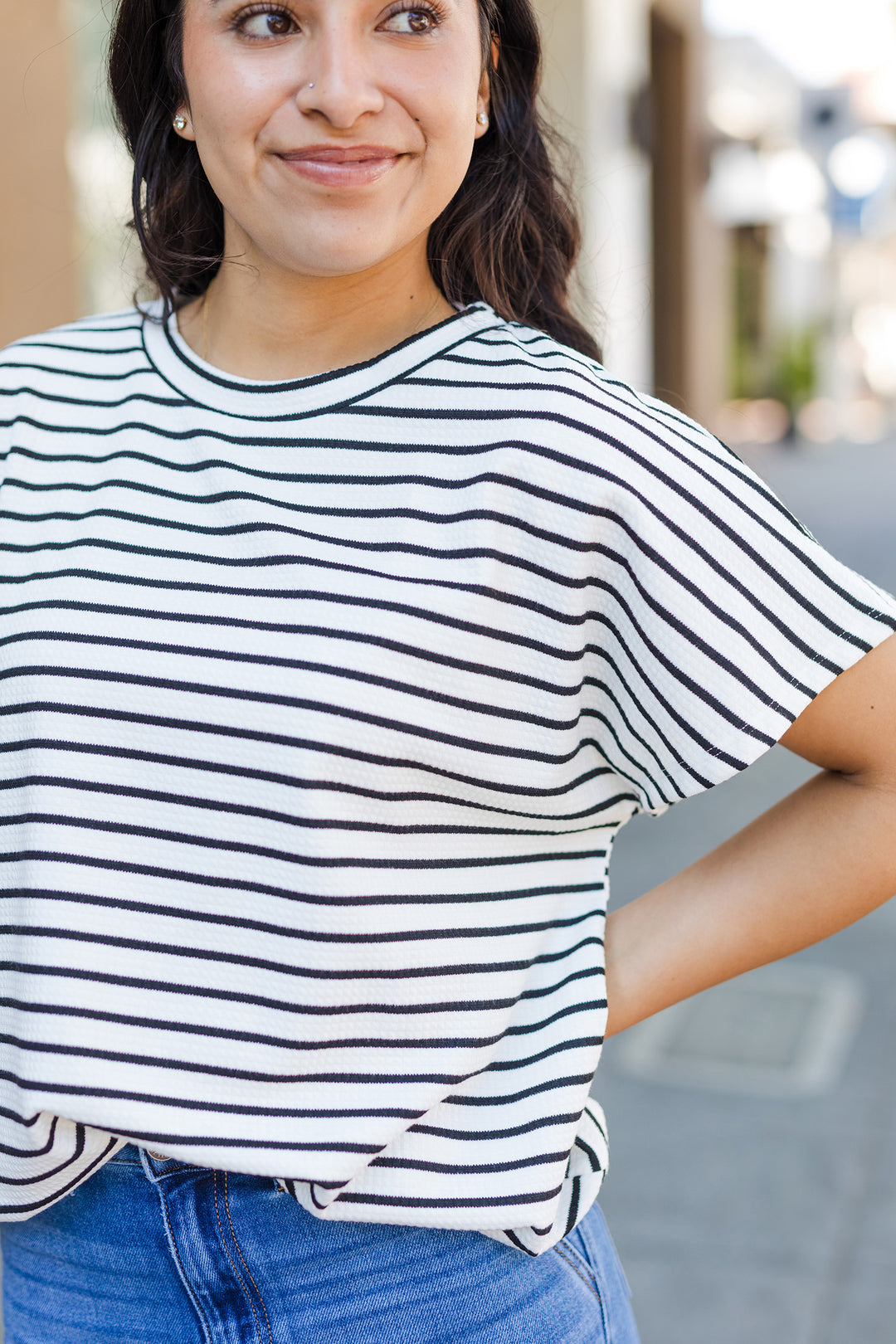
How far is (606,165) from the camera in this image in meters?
9.80

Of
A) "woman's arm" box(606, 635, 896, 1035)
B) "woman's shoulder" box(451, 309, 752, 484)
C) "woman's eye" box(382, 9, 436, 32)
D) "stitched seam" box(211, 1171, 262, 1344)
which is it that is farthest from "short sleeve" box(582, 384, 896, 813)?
"stitched seam" box(211, 1171, 262, 1344)

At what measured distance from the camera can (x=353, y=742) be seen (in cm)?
126

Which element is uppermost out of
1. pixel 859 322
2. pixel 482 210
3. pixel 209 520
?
pixel 482 210

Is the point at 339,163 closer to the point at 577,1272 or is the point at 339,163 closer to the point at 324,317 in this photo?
the point at 324,317

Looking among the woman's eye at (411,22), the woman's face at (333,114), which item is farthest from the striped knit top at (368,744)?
the woman's eye at (411,22)

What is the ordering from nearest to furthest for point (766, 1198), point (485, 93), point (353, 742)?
point (353, 742) < point (485, 93) < point (766, 1198)

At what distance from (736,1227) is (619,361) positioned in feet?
26.8

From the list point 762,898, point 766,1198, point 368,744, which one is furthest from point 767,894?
point 766,1198

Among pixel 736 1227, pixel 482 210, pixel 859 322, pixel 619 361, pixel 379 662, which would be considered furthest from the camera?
pixel 859 322

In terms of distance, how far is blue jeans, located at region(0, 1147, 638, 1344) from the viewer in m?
1.32

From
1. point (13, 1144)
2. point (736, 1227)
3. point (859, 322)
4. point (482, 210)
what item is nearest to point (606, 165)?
point (736, 1227)

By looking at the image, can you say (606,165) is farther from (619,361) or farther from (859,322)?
(859,322)

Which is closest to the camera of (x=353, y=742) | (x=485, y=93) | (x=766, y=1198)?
(x=353, y=742)

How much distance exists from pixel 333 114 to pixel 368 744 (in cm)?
56
